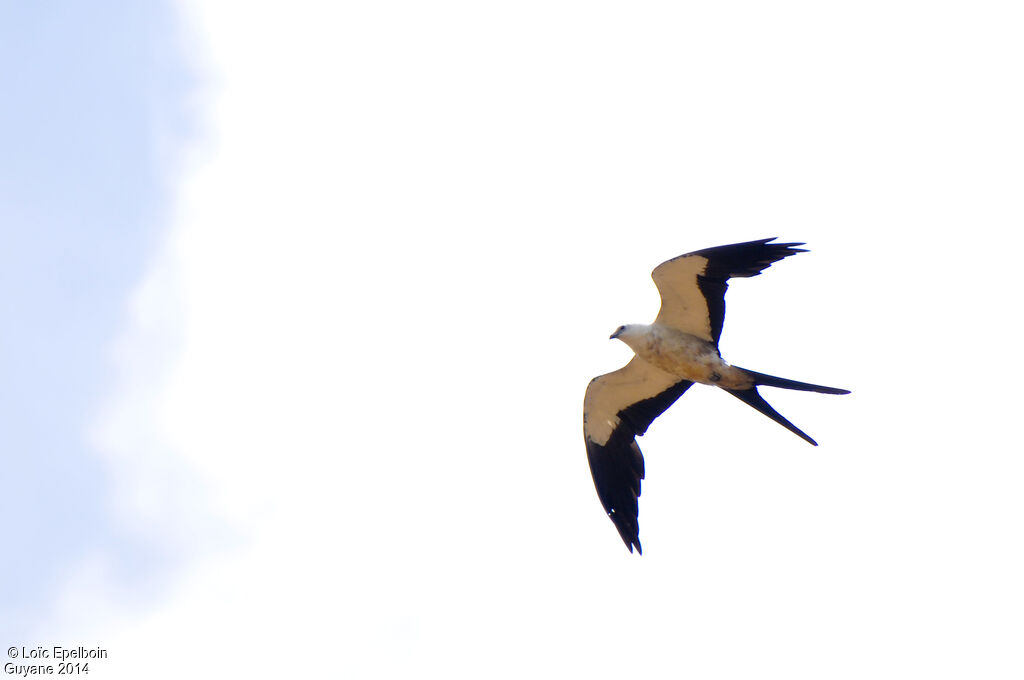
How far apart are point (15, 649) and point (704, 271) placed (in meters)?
7.36

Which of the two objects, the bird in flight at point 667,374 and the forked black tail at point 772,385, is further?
the bird in flight at point 667,374

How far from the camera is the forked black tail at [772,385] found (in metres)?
8.62

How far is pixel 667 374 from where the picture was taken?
10.1m

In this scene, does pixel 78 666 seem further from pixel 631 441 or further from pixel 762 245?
pixel 762 245

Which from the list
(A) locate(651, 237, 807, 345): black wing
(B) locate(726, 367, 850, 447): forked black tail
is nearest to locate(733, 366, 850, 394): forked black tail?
(B) locate(726, 367, 850, 447): forked black tail

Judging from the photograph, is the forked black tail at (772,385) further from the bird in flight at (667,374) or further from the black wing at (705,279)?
the black wing at (705,279)

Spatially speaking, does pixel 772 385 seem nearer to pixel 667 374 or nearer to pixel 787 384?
pixel 787 384

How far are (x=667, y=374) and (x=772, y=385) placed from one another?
A: 136 cm

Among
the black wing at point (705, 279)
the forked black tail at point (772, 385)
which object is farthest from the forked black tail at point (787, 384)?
the black wing at point (705, 279)

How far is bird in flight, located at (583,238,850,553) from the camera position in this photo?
29.8 feet

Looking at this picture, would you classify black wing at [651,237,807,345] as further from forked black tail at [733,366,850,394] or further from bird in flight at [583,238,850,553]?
forked black tail at [733,366,850,394]

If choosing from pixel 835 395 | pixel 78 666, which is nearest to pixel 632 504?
pixel 835 395

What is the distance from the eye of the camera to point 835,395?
28.1 feet

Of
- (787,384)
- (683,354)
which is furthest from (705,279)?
(787,384)
